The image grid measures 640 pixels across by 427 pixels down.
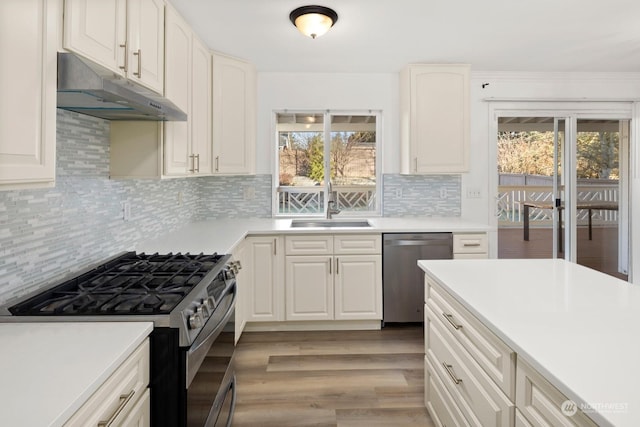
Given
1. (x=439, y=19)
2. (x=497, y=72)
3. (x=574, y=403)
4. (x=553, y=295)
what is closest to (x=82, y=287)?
(x=574, y=403)

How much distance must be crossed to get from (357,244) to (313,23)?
172 cm

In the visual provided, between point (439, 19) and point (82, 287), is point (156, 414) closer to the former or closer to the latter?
point (82, 287)

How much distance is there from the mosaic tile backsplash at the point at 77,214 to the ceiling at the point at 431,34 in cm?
114

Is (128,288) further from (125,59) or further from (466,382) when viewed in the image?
(466,382)

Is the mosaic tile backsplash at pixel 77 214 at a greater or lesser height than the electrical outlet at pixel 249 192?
lesser

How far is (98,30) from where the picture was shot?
1.39 m

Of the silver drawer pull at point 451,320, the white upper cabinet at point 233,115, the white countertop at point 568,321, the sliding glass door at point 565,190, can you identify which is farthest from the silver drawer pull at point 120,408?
the sliding glass door at point 565,190

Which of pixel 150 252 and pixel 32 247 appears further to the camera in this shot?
pixel 150 252

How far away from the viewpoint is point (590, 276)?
1.66 meters

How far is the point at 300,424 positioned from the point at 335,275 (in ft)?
4.50

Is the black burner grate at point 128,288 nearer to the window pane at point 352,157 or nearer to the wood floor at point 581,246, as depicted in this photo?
the window pane at point 352,157

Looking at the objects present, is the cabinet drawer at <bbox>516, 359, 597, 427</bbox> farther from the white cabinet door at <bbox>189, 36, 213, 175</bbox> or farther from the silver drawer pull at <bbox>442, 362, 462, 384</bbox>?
the white cabinet door at <bbox>189, 36, 213, 175</bbox>

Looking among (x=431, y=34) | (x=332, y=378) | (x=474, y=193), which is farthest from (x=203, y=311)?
(x=474, y=193)

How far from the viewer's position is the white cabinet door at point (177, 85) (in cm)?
217
